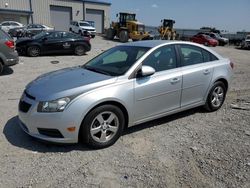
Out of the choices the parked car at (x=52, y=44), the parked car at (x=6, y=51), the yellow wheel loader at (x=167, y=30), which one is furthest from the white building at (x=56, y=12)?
the parked car at (x=6, y=51)

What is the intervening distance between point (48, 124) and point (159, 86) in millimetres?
1888

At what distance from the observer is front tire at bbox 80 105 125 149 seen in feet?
12.6

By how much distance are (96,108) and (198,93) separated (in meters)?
2.33

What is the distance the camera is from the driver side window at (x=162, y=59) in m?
4.58

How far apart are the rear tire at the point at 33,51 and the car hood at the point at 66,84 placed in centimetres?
1018

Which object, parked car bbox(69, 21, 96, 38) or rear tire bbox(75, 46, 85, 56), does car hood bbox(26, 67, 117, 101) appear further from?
parked car bbox(69, 21, 96, 38)

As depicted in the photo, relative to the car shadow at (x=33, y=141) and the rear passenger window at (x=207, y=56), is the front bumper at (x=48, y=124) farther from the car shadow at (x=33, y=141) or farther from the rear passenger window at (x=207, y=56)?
the rear passenger window at (x=207, y=56)

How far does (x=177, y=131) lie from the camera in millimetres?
4781

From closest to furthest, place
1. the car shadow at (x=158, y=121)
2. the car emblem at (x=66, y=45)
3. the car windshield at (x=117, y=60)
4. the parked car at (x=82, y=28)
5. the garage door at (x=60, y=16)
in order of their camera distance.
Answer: the car windshield at (x=117, y=60) < the car shadow at (x=158, y=121) < the car emblem at (x=66, y=45) < the parked car at (x=82, y=28) < the garage door at (x=60, y=16)

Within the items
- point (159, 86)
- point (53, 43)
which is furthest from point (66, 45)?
point (159, 86)

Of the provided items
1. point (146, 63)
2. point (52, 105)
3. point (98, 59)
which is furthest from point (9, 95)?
point (146, 63)

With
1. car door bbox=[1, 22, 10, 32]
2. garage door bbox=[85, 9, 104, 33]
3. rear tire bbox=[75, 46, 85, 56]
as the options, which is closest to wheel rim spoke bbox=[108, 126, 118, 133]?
rear tire bbox=[75, 46, 85, 56]

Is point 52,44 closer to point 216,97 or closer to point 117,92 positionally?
point 216,97

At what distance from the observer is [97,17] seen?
143 ft
